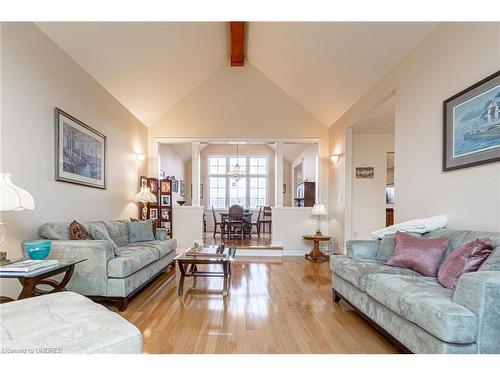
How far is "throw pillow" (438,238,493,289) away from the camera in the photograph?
1.81m

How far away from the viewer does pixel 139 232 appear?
4191 mm

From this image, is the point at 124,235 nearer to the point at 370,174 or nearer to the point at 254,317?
the point at 254,317

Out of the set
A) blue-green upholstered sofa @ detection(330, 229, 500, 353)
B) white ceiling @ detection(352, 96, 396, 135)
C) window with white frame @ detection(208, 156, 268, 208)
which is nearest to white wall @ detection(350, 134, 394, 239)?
white ceiling @ detection(352, 96, 396, 135)

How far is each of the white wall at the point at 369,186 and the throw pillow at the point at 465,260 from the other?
3.75 meters

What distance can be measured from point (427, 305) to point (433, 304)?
3 cm

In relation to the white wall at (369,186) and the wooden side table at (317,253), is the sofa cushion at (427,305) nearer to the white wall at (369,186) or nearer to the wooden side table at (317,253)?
the wooden side table at (317,253)

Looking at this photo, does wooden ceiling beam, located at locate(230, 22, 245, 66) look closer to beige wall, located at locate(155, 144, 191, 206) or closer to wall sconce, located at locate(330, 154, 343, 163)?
wall sconce, located at locate(330, 154, 343, 163)

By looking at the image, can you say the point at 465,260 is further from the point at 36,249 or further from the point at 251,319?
the point at 36,249

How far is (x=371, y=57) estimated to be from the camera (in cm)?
359

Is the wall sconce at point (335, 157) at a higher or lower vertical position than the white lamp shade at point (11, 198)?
higher

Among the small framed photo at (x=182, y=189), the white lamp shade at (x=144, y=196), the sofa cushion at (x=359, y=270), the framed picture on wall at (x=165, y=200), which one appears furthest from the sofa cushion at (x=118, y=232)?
the small framed photo at (x=182, y=189)

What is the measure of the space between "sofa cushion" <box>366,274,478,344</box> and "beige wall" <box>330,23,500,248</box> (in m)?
0.82

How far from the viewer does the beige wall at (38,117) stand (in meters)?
2.43
